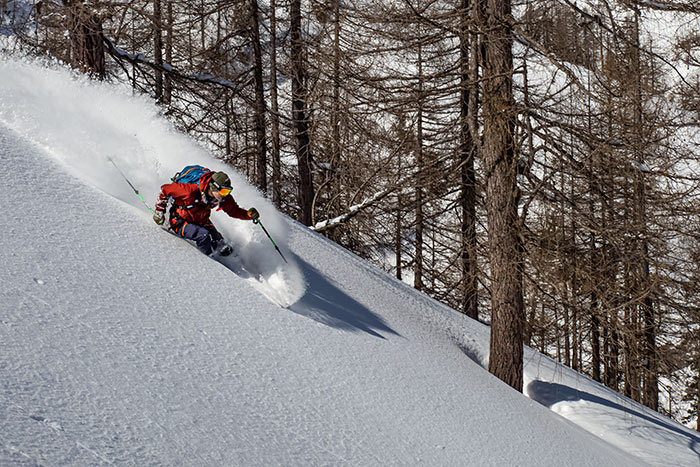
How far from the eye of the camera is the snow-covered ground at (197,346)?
328cm

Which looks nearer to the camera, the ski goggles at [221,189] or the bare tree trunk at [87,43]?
the ski goggles at [221,189]

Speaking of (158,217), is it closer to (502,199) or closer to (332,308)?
(332,308)

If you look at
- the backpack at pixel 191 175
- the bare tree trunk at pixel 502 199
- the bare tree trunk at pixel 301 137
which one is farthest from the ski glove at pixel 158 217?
the bare tree trunk at pixel 301 137

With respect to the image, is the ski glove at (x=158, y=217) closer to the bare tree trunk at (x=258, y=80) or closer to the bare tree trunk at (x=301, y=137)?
the bare tree trunk at (x=301, y=137)

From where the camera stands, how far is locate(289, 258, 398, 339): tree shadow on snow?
229 inches

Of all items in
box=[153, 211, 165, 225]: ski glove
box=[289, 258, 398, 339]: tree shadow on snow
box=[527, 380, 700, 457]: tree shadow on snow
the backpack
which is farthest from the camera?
box=[527, 380, 700, 457]: tree shadow on snow

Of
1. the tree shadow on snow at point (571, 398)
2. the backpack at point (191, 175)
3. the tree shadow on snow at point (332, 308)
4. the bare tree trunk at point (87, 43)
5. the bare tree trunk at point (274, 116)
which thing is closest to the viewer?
the tree shadow on snow at point (332, 308)

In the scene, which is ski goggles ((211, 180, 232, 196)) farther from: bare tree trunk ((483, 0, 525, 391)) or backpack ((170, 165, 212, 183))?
bare tree trunk ((483, 0, 525, 391))

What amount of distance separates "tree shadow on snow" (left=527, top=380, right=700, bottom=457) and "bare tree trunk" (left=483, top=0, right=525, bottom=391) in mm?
795

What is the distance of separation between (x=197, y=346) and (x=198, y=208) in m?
2.29

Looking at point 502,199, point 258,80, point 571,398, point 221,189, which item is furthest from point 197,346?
point 258,80

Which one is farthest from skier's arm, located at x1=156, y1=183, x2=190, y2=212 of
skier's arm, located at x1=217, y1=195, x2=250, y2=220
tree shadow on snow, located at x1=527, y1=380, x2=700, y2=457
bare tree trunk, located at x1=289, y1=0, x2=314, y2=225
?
bare tree trunk, located at x1=289, y1=0, x2=314, y2=225

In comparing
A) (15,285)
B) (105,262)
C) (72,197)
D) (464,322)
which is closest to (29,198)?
(72,197)

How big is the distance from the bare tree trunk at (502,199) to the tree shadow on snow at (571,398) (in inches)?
31.3
